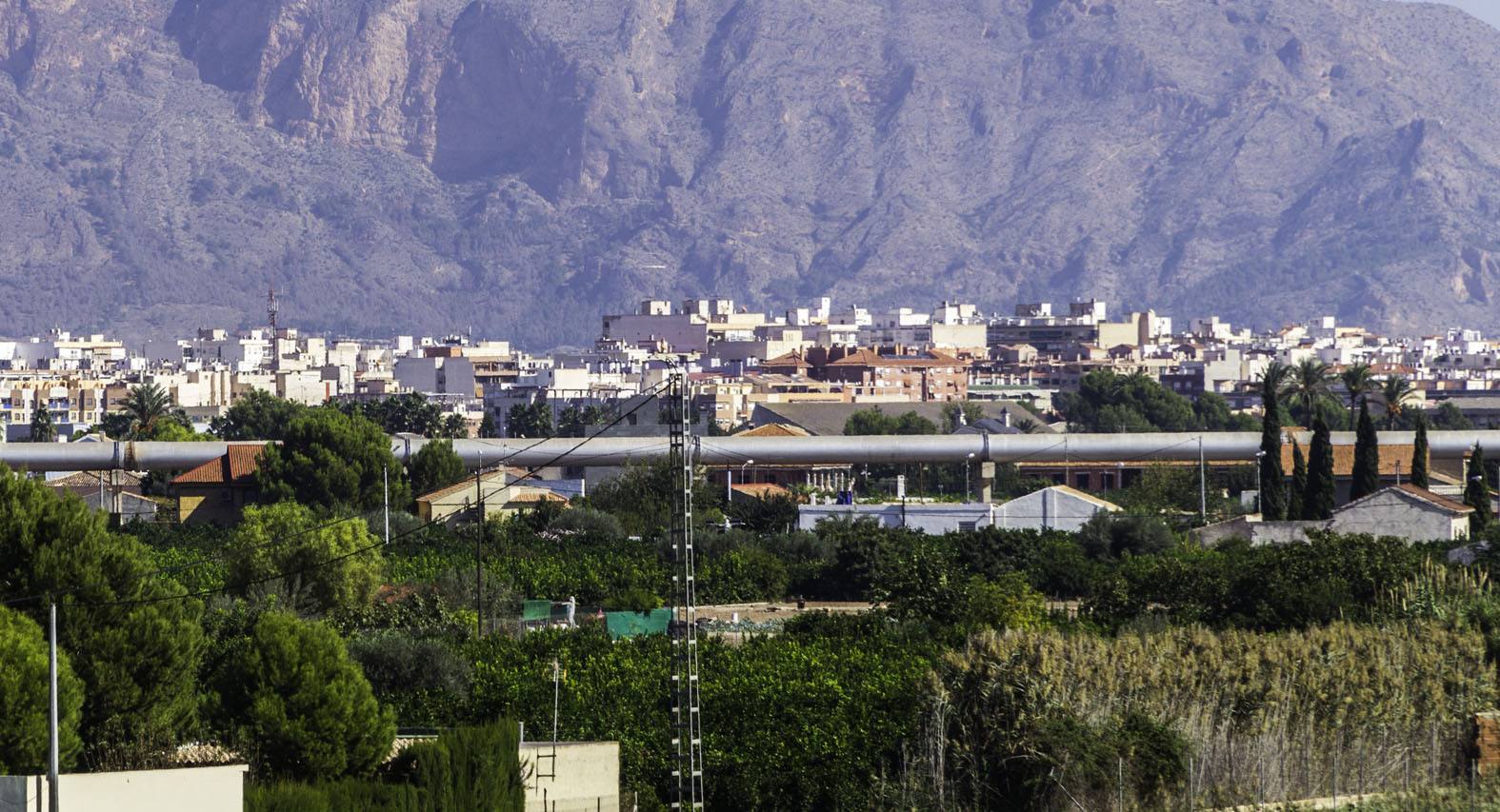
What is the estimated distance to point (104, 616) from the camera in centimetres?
3566

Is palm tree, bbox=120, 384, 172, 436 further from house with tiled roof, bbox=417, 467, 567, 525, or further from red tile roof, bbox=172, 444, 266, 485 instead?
house with tiled roof, bbox=417, 467, 567, 525

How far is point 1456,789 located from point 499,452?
5907cm

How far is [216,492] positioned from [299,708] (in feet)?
164

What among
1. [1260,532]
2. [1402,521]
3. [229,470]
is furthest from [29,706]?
[229,470]

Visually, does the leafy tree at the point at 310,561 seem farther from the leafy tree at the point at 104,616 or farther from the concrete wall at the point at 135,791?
the concrete wall at the point at 135,791

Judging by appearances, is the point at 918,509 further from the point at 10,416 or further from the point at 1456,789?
the point at 10,416

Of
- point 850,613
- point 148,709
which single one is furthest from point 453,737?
point 850,613

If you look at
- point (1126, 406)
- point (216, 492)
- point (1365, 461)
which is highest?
point (1365, 461)

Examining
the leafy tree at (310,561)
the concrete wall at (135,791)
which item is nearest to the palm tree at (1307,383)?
the leafy tree at (310,561)

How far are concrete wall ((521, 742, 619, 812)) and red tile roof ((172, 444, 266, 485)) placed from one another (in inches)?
2021

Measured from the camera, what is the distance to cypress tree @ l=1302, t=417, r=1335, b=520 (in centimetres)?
7056

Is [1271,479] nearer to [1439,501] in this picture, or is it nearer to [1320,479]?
[1320,479]

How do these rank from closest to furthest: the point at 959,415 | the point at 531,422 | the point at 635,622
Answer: the point at 635,622
the point at 531,422
the point at 959,415

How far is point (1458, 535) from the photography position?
220ft
